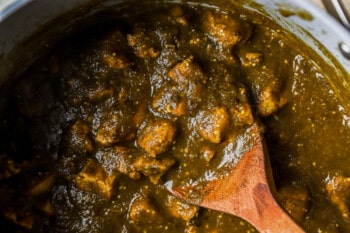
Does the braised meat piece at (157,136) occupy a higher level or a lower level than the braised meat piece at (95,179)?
higher

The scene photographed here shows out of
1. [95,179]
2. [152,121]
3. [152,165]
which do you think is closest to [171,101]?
[152,121]

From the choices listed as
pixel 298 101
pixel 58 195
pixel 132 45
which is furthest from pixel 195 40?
pixel 58 195

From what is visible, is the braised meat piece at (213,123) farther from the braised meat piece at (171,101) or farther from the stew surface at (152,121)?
the braised meat piece at (171,101)

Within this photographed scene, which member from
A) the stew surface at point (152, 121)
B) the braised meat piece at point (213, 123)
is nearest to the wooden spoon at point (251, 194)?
the stew surface at point (152, 121)

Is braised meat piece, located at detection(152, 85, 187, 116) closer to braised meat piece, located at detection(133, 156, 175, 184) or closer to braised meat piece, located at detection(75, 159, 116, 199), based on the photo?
braised meat piece, located at detection(133, 156, 175, 184)

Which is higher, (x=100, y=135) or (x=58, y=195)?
(x=100, y=135)

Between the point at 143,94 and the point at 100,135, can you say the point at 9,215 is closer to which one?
the point at 100,135

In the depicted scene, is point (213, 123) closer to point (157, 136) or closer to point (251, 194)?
point (157, 136)
